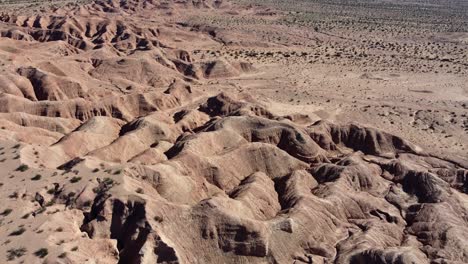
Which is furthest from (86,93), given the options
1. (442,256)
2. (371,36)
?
(371,36)

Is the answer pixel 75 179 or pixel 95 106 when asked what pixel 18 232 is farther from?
pixel 95 106

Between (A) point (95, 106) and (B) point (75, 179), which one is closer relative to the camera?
(B) point (75, 179)

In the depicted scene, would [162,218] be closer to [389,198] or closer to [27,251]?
[27,251]

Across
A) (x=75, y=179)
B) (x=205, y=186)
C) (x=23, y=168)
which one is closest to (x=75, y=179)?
(x=75, y=179)

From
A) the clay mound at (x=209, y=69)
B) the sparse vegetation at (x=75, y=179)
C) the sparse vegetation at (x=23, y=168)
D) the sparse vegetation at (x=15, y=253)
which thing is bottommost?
the clay mound at (x=209, y=69)

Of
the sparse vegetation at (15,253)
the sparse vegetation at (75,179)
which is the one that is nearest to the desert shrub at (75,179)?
the sparse vegetation at (75,179)

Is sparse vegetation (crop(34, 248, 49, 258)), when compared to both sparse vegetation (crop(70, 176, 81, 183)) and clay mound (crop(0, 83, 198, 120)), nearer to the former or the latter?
sparse vegetation (crop(70, 176, 81, 183))

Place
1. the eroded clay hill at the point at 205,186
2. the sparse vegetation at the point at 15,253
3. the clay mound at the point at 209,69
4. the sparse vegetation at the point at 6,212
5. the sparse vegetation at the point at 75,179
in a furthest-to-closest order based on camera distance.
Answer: the clay mound at the point at 209,69 < the sparse vegetation at the point at 75,179 < the sparse vegetation at the point at 6,212 < the eroded clay hill at the point at 205,186 < the sparse vegetation at the point at 15,253

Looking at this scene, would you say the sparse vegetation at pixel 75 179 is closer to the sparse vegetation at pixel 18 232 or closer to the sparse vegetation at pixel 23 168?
the sparse vegetation at pixel 23 168
